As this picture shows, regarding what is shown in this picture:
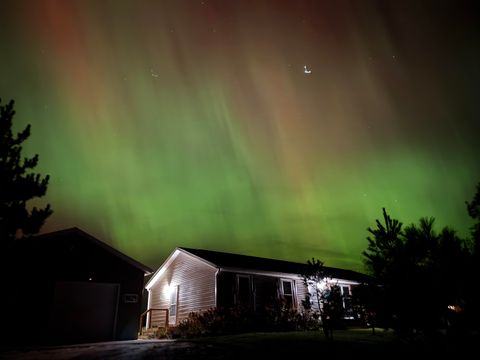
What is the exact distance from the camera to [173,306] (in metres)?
25.9

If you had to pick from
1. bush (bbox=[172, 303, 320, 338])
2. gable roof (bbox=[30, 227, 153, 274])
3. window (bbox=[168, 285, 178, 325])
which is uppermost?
gable roof (bbox=[30, 227, 153, 274])

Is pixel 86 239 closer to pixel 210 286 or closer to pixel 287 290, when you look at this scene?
pixel 210 286

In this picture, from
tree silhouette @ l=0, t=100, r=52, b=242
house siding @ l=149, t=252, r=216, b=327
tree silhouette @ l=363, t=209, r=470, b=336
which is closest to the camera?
tree silhouette @ l=363, t=209, r=470, b=336

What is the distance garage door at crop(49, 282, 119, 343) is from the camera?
1680 cm

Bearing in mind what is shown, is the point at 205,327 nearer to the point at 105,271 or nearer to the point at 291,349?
the point at 105,271

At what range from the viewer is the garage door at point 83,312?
16.8 metres

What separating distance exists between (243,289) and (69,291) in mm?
11561

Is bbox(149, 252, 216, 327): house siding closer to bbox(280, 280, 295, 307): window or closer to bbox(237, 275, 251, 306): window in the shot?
bbox(237, 275, 251, 306): window

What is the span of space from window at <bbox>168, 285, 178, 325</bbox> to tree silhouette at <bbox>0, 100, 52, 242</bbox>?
47.0 ft

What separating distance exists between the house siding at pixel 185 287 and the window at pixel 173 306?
0.36 m

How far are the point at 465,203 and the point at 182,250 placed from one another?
1987 cm

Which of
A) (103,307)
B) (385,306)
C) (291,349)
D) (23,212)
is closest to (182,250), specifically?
(103,307)

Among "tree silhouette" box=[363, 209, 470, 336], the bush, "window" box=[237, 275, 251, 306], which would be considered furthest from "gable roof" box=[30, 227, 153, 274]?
"tree silhouette" box=[363, 209, 470, 336]

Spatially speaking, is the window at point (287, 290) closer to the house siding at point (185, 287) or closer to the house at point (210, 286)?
the house at point (210, 286)
